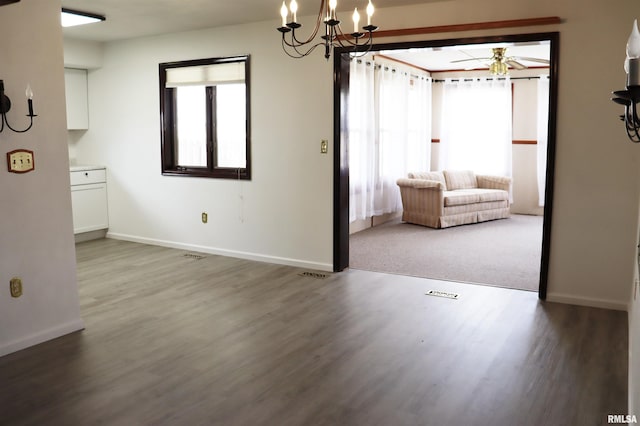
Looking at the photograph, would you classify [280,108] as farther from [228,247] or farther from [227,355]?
[227,355]

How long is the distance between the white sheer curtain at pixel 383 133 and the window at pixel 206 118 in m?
1.64

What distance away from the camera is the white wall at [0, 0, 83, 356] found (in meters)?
3.29

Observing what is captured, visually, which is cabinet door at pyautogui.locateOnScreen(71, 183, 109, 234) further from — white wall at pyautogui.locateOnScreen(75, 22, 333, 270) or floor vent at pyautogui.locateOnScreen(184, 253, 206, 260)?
floor vent at pyautogui.locateOnScreen(184, 253, 206, 260)

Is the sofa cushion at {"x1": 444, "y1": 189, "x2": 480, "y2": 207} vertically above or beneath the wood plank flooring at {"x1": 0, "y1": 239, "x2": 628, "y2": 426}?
above

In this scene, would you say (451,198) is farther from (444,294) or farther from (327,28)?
(327,28)

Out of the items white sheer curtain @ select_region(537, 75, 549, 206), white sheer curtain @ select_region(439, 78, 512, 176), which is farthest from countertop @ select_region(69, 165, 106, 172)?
white sheer curtain @ select_region(537, 75, 549, 206)

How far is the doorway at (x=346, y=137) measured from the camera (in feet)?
13.8

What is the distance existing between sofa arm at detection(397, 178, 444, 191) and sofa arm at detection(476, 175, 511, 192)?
144 cm

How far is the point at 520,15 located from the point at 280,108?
2302mm

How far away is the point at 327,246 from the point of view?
5.27 meters

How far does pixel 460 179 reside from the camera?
870 centimetres

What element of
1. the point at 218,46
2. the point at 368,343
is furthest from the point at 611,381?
the point at 218,46

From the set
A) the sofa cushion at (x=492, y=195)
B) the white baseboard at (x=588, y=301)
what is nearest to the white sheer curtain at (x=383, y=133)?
the sofa cushion at (x=492, y=195)

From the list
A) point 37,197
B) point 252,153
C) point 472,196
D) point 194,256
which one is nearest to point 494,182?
point 472,196
